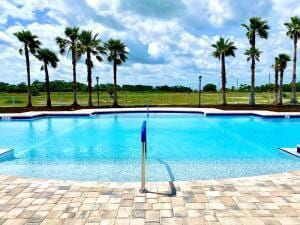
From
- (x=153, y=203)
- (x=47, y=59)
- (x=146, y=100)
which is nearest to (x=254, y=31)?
(x=146, y=100)

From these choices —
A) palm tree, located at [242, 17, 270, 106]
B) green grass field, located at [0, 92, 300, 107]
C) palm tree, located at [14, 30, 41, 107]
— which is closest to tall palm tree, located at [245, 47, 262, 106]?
palm tree, located at [242, 17, 270, 106]

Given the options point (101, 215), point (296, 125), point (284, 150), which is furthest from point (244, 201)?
point (296, 125)

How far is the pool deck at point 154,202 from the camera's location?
3.45 metres

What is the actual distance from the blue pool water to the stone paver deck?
1.42 meters

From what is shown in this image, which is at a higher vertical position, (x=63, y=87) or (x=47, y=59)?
(x=47, y=59)

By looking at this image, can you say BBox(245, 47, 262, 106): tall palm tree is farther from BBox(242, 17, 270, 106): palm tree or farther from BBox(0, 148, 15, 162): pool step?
BBox(0, 148, 15, 162): pool step

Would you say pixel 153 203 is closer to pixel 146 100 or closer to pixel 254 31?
pixel 254 31

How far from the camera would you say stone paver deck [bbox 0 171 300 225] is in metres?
3.45

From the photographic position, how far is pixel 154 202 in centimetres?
396

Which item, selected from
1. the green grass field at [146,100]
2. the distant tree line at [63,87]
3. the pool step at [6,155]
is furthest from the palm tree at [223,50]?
the distant tree line at [63,87]

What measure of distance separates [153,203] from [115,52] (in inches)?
773

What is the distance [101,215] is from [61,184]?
4.58 feet

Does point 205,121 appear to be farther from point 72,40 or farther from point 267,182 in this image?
point 72,40

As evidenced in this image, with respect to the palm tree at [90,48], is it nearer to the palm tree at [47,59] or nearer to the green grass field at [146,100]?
the palm tree at [47,59]
